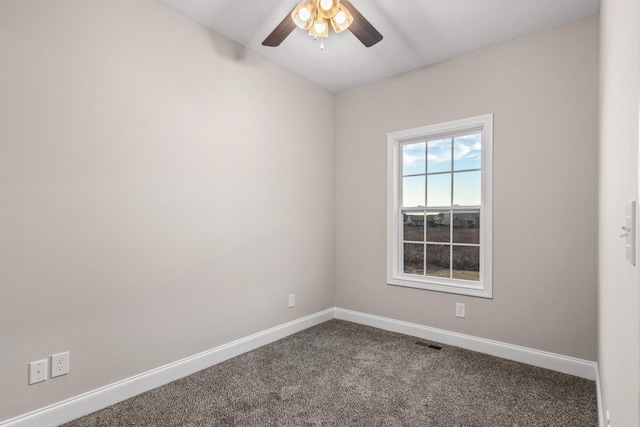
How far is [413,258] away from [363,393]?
64.3 inches

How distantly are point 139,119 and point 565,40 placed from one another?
10.7 feet

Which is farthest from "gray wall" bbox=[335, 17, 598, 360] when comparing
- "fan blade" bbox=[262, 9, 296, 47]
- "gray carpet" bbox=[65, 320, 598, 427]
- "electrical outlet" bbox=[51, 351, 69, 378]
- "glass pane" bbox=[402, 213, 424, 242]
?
"electrical outlet" bbox=[51, 351, 69, 378]

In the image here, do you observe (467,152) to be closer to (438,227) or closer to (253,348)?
(438,227)

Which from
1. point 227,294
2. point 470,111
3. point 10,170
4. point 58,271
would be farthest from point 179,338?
point 470,111

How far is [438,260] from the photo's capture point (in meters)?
3.42

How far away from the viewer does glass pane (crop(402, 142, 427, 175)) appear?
356 cm

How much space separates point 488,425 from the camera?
1.99 metres

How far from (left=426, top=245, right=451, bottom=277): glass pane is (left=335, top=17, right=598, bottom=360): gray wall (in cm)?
24

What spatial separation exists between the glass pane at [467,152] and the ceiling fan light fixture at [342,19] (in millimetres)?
1693

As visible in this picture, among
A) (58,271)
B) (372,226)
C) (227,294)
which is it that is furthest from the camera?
(372,226)

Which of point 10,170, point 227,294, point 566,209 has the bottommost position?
point 227,294

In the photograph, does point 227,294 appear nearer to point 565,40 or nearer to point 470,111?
point 470,111

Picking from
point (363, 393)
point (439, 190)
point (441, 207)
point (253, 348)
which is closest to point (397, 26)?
point (439, 190)

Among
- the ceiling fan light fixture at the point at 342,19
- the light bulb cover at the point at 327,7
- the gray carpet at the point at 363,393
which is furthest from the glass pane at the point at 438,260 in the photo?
the light bulb cover at the point at 327,7
